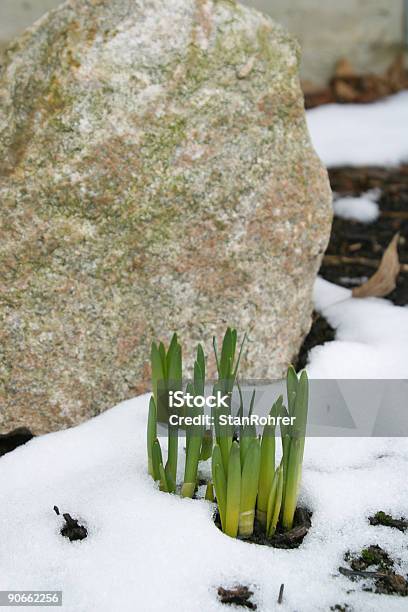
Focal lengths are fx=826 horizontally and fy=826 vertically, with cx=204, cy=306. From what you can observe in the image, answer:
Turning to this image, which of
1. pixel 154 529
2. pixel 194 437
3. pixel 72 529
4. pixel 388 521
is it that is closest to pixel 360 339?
pixel 388 521

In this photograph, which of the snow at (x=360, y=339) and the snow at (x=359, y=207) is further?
the snow at (x=359, y=207)

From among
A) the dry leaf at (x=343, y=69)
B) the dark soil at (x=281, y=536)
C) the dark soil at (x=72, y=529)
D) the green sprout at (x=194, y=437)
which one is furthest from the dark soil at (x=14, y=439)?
the dry leaf at (x=343, y=69)

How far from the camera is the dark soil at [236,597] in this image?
5.71ft

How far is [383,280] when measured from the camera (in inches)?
124

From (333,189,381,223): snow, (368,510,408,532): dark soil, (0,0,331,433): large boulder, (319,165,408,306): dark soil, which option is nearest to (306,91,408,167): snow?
(319,165,408,306): dark soil

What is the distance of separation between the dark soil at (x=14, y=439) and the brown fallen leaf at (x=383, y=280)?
4.54 ft

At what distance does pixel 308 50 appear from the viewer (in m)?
5.36

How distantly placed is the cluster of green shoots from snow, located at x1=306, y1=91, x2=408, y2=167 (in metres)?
2.75

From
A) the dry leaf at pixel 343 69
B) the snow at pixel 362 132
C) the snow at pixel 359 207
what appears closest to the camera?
the snow at pixel 359 207

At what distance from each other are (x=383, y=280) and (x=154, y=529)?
1.61 m

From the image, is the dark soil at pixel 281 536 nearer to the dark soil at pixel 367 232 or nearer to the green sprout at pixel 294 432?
the green sprout at pixel 294 432

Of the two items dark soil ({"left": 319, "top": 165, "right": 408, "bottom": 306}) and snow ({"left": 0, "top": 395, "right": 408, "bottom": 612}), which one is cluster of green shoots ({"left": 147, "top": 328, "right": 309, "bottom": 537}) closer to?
snow ({"left": 0, "top": 395, "right": 408, "bottom": 612})

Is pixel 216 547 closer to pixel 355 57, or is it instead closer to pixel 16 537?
pixel 16 537

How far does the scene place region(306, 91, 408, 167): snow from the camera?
4.48 meters
